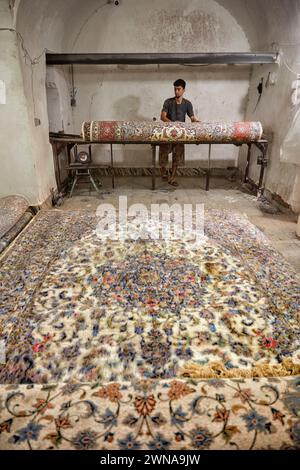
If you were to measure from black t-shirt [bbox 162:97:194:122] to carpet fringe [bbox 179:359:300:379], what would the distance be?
5.22 m

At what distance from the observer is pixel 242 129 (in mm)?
5387

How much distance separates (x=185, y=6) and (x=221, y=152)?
2.97 metres

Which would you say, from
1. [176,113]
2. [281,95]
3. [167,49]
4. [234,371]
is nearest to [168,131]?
[176,113]

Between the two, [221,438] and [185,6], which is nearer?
[221,438]

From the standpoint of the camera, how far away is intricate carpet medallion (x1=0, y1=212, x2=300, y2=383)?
163 cm

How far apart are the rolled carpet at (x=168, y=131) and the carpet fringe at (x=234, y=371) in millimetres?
4359

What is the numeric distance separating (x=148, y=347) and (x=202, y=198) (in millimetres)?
4237

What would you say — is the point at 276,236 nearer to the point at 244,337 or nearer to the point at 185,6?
the point at 244,337

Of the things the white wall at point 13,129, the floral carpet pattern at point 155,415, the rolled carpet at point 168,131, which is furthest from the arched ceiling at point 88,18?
the floral carpet pattern at point 155,415

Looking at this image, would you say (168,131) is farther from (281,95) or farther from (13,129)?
(13,129)

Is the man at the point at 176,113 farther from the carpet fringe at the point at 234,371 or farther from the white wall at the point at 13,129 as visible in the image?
the carpet fringe at the point at 234,371

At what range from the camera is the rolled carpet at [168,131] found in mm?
5344

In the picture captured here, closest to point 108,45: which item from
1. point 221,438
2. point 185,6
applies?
point 185,6

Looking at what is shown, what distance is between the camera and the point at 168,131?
534 cm
